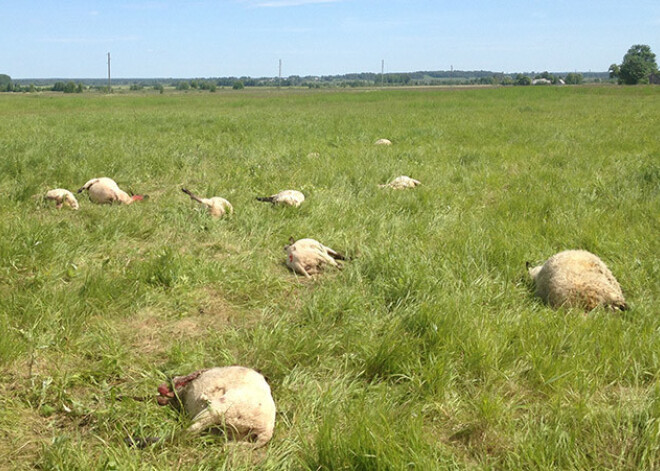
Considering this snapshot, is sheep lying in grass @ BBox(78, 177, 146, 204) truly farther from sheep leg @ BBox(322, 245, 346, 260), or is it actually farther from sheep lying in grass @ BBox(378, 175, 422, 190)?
sheep lying in grass @ BBox(378, 175, 422, 190)

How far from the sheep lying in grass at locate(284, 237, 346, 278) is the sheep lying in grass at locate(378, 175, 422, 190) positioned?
3274 millimetres

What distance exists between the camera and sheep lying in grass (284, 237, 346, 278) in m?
4.84

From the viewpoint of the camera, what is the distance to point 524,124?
17.3 meters

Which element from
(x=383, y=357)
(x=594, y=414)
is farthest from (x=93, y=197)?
(x=594, y=414)

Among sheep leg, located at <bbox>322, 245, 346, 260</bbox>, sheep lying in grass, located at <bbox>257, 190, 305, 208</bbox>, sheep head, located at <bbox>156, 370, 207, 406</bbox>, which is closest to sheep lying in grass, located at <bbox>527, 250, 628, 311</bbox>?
sheep leg, located at <bbox>322, 245, 346, 260</bbox>

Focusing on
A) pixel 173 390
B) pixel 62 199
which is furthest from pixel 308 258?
pixel 62 199

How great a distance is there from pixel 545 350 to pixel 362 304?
1.38m

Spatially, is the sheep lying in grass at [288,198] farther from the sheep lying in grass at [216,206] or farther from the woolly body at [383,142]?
the woolly body at [383,142]

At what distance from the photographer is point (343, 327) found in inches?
144

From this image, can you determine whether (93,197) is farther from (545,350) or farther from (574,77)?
(574,77)

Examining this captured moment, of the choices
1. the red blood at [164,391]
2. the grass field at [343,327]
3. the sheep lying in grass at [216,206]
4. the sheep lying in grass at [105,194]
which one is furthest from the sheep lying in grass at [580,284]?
the sheep lying in grass at [105,194]

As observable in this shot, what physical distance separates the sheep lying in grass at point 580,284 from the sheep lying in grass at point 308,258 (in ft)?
6.26

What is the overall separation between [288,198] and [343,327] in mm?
3485

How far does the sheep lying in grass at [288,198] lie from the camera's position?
22.5 feet
